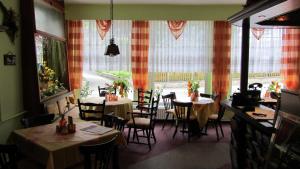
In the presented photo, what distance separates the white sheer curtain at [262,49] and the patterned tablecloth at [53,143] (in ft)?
14.1

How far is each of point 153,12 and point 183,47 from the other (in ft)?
3.60

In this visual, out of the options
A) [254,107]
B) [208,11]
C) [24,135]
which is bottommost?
[24,135]

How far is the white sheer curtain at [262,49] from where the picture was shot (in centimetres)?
642

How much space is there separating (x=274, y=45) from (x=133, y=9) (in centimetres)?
349

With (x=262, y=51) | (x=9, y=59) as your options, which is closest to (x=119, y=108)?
(x=9, y=59)

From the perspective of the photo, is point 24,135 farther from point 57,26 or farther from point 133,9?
point 133,9

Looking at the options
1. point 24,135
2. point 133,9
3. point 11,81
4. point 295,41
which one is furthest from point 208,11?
point 24,135

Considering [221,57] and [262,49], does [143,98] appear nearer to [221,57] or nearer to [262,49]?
[221,57]

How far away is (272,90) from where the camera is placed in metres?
6.47

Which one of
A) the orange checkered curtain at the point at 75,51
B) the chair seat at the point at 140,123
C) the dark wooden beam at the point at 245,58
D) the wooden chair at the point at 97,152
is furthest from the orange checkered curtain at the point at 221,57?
the wooden chair at the point at 97,152

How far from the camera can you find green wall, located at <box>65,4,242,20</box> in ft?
20.8

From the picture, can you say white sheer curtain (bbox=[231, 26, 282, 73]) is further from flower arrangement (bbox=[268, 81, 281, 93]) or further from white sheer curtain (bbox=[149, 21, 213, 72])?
white sheer curtain (bbox=[149, 21, 213, 72])

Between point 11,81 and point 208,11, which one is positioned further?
point 208,11

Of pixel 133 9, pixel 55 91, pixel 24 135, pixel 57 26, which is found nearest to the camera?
pixel 24 135
